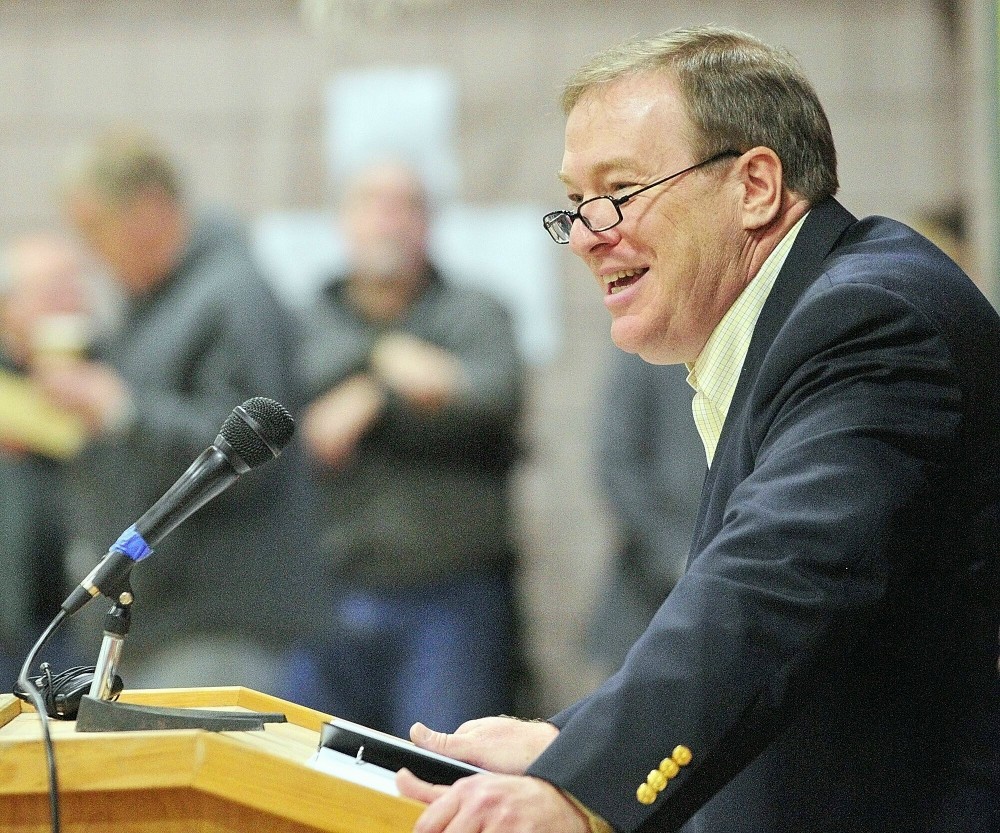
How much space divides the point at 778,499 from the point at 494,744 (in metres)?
0.40

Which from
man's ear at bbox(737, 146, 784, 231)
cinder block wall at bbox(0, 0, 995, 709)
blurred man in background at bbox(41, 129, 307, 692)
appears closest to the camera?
man's ear at bbox(737, 146, 784, 231)

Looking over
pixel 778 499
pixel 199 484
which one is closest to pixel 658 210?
pixel 778 499

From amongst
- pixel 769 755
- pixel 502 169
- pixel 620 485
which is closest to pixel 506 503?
pixel 620 485

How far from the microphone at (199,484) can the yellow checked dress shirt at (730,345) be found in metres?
0.53

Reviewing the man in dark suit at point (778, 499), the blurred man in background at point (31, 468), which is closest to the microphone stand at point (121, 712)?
the man in dark suit at point (778, 499)

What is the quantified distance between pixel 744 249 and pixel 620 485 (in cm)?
267

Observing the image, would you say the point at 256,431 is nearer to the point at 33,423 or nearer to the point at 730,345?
the point at 730,345

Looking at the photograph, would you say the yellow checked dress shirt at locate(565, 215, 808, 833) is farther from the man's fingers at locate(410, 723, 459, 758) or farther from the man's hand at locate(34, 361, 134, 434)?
the man's hand at locate(34, 361, 134, 434)

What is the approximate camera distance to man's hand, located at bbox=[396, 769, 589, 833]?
1.30 metres

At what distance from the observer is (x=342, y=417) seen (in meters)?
4.42

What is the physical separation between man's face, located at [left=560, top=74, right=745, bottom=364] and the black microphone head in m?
0.50

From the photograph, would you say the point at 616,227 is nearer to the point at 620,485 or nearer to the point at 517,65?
the point at 620,485

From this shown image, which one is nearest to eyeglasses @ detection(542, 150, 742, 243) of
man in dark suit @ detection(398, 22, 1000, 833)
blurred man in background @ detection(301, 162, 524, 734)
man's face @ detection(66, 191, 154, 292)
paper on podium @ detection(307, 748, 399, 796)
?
man in dark suit @ detection(398, 22, 1000, 833)

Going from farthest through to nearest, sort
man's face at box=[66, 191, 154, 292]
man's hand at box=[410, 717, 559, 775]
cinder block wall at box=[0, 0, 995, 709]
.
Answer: cinder block wall at box=[0, 0, 995, 709] < man's face at box=[66, 191, 154, 292] < man's hand at box=[410, 717, 559, 775]
